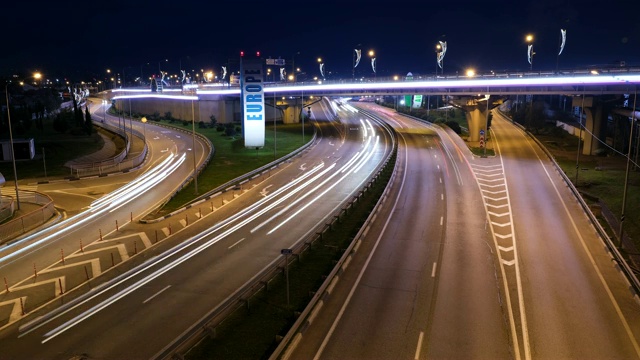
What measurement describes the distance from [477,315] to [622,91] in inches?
1706

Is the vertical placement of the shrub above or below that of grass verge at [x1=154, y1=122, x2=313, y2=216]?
above

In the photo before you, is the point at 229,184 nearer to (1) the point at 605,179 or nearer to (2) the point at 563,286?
(2) the point at 563,286

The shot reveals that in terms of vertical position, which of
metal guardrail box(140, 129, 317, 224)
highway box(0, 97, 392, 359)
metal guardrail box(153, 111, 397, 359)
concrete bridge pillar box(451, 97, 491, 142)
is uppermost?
concrete bridge pillar box(451, 97, 491, 142)

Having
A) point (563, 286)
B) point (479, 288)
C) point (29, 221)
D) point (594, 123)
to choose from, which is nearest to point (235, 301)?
point (479, 288)

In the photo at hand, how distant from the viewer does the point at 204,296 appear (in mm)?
22500

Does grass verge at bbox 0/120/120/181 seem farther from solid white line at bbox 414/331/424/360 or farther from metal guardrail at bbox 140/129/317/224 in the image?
solid white line at bbox 414/331/424/360

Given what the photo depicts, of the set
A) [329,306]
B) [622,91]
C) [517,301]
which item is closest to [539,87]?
[622,91]

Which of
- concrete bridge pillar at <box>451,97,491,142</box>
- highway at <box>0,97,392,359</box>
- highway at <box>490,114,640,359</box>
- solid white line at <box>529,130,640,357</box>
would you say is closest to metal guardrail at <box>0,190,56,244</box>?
highway at <box>0,97,392,359</box>

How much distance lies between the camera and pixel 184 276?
24828 millimetres

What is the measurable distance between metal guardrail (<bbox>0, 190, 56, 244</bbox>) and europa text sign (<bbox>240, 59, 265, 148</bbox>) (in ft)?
115

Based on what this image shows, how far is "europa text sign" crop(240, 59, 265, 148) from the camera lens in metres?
70.5

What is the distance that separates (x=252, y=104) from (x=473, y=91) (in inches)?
1228

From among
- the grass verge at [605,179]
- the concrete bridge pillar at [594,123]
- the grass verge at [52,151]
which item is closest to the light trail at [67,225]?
the grass verge at [52,151]

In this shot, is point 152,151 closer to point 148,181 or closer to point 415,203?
point 148,181
